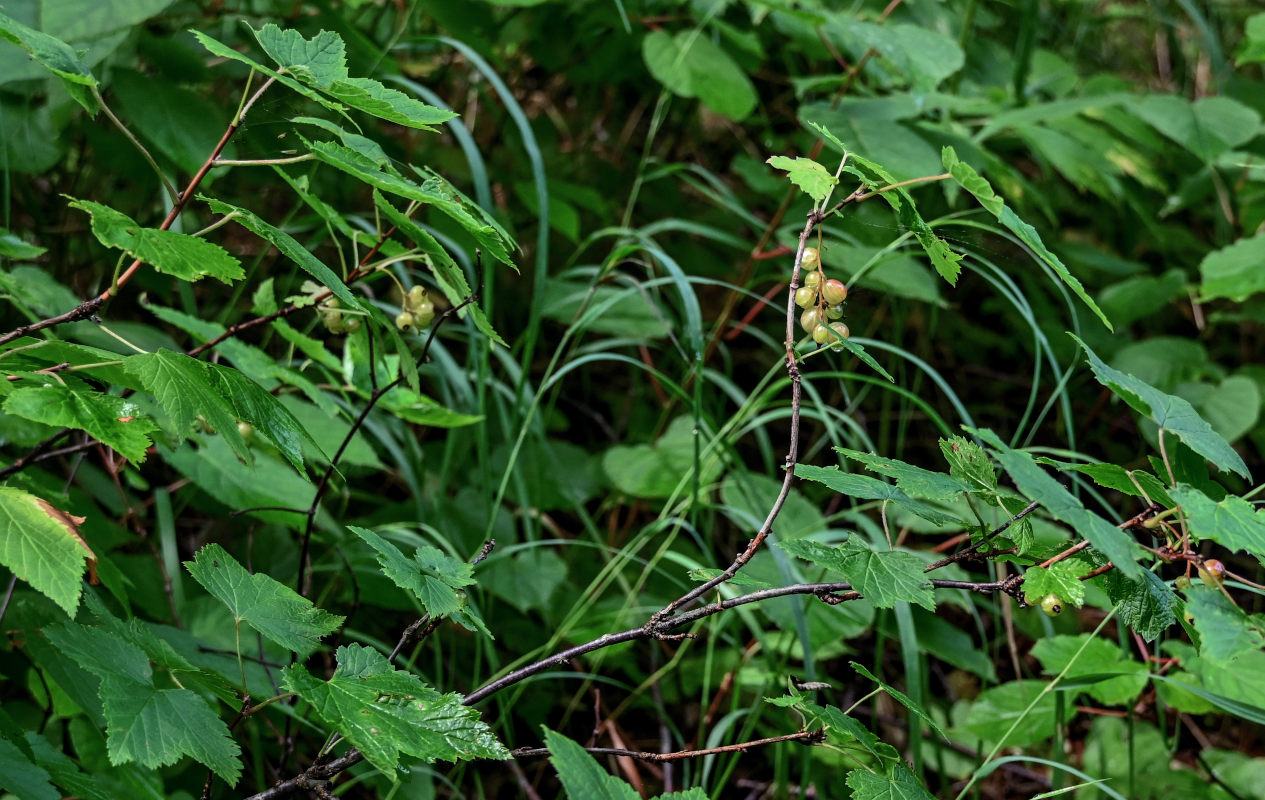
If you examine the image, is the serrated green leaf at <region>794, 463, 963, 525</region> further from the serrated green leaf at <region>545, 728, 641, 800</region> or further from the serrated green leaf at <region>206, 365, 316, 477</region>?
the serrated green leaf at <region>206, 365, 316, 477</region>

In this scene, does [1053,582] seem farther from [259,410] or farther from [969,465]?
[259,410]

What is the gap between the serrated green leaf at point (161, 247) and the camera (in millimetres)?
649

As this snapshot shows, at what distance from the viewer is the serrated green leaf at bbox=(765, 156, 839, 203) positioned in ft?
2.22

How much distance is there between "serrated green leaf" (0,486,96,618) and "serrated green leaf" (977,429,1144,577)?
579 mm

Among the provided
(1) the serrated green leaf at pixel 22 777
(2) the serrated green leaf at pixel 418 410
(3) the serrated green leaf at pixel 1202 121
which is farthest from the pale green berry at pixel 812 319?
(3) the serrated green leaf at pixel 1202 121

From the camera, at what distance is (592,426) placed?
83.6 inches

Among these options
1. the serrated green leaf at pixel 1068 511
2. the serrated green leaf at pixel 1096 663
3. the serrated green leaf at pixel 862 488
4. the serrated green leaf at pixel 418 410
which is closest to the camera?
the serrated green leaf at pixel 1068 511

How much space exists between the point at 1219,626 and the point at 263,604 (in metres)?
0.63

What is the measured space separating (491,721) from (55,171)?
4.50 ft

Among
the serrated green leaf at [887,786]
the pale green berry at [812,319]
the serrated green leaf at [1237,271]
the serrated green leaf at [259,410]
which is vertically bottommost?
the serrated green leaf at [1237,271]

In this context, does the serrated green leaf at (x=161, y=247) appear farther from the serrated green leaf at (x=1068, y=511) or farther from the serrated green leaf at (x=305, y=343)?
the serrated green leaf at (x=1068, y=511)

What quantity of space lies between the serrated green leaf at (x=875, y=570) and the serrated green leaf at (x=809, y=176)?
0.24 metres

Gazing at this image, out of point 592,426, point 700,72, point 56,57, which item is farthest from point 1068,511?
point 592,426

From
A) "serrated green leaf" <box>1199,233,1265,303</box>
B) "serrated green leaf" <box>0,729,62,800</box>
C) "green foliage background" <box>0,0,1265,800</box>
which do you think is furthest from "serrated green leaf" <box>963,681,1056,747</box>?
"serrated green leaf" <box>0,729,62,800</box>
